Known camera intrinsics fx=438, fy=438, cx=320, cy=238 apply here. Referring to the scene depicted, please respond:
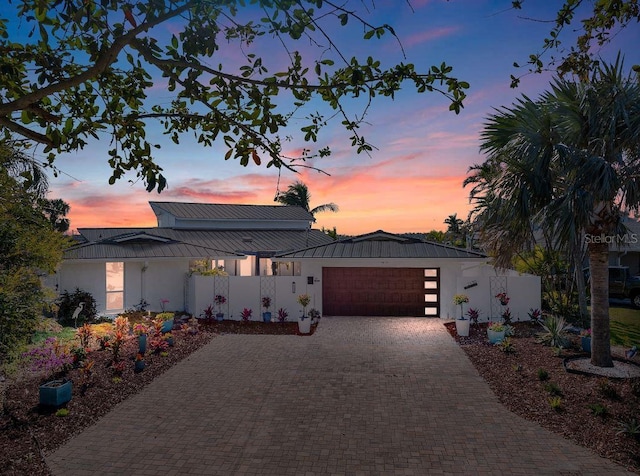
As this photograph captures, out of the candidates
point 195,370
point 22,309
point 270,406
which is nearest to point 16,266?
point 22,309

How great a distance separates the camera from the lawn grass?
14.5 m

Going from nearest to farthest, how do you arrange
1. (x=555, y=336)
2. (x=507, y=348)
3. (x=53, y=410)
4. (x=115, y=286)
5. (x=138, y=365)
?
(x=53, y=410) < (x=138, y=365) < (x=507, y=348) < (x=555, y=336) < (x=115, y=286)

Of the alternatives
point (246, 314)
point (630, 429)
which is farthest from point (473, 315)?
point (630, 429)

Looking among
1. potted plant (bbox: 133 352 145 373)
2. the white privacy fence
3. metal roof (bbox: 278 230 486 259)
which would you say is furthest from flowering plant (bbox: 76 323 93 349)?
metal roof (bbox: 278 230 486 259)

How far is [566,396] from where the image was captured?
8.95 m

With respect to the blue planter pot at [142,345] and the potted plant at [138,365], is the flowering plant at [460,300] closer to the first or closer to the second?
the blue planter pot at [142,345]

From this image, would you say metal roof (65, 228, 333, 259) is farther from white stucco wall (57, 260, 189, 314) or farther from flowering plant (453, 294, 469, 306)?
flowering plant (453, 294, 469, 306)

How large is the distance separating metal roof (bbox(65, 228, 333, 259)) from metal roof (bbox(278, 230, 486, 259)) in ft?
18.2

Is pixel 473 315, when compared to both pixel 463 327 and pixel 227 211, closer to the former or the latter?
pixel 463 327

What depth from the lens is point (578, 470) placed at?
6.34 metres

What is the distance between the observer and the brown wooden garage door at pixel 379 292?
61.4 ft

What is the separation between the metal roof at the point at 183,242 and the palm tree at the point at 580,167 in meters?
14.4

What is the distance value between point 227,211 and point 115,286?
42.9 ft

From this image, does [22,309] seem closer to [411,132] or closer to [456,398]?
[456,398]
